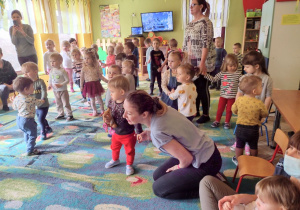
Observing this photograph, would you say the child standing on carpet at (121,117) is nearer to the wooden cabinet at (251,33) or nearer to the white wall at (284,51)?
the white wall at (284,51)

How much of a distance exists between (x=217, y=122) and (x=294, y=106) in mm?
1185

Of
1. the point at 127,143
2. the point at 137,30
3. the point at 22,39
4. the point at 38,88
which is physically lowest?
the point at 127,143

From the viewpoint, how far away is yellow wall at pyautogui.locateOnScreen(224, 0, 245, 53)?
22.6 feet

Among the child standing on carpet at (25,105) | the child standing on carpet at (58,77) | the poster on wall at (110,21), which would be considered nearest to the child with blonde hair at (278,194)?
the child standing on carpet at (25,105)

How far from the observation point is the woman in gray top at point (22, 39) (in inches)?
159

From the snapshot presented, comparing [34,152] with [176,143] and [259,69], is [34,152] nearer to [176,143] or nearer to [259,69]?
[176,143]

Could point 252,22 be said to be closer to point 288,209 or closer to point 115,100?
point 115,100

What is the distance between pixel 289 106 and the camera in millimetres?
2125

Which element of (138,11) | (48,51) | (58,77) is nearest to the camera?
(58,77)

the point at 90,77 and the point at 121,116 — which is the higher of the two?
the point at 90,77

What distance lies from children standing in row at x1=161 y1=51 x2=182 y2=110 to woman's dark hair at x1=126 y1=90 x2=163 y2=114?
1.38 metres

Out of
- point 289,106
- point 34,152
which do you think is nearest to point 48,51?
point 34,152

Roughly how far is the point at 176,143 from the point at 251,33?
6.60 m

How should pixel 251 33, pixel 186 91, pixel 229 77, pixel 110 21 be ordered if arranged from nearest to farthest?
1. pixel 186 91
2. pixel 229 77
3. pixel 251 33
4. pixel 110 21
